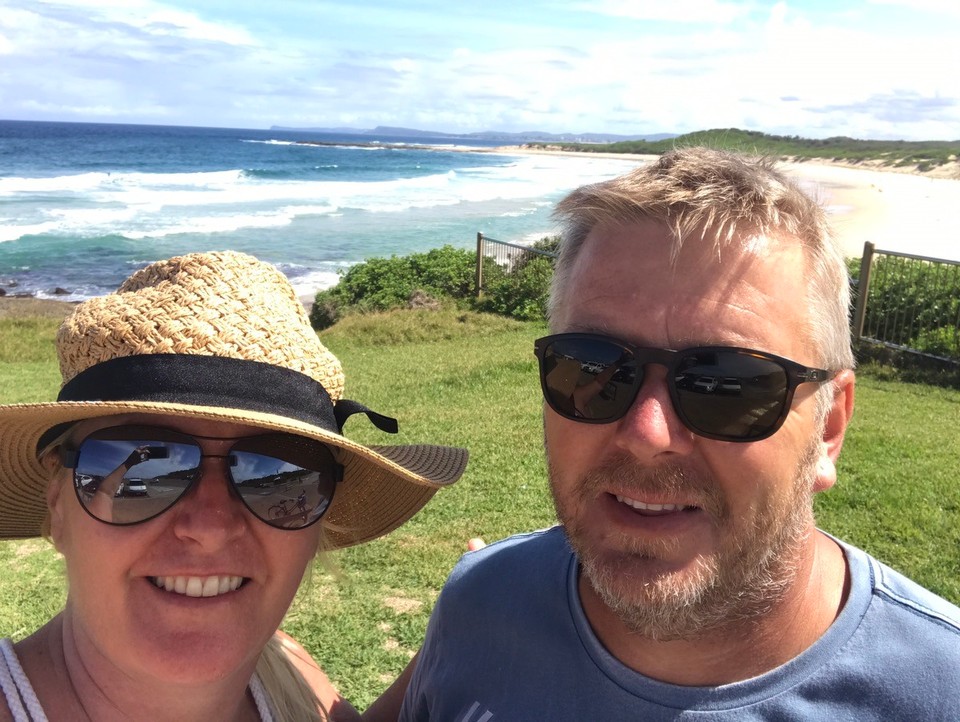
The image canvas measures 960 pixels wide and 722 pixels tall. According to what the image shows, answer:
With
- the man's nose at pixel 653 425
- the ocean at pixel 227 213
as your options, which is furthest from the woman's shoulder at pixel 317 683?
the ocean at pixel 227 213

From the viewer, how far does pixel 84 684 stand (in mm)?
1645

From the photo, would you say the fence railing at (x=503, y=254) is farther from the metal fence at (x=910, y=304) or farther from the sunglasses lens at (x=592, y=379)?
the sunglasses lens at (x=592, y=379)

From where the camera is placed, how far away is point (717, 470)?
1.57 metres

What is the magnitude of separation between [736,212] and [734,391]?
0.35 meters

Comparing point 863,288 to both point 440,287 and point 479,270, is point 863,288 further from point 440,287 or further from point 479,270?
point 440,287

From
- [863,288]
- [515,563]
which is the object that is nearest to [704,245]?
[515,563]

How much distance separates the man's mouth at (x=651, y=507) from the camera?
1.58m

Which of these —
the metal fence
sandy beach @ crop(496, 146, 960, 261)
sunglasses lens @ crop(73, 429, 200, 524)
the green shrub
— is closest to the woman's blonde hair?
sunglasses lens @ crop(73, 429, 200, 524)

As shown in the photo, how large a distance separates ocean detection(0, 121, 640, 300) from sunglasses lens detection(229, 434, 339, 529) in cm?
1950

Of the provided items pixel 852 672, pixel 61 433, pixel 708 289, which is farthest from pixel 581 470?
pixel 61 433

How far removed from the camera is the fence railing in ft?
48.1

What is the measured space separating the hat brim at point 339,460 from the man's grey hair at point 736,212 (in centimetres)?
78

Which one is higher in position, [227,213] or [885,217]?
[885,217]

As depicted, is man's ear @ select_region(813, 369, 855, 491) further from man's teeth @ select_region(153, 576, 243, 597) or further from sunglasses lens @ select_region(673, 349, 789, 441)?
man's teeth @ select_region(153, 576, 243, 597)
